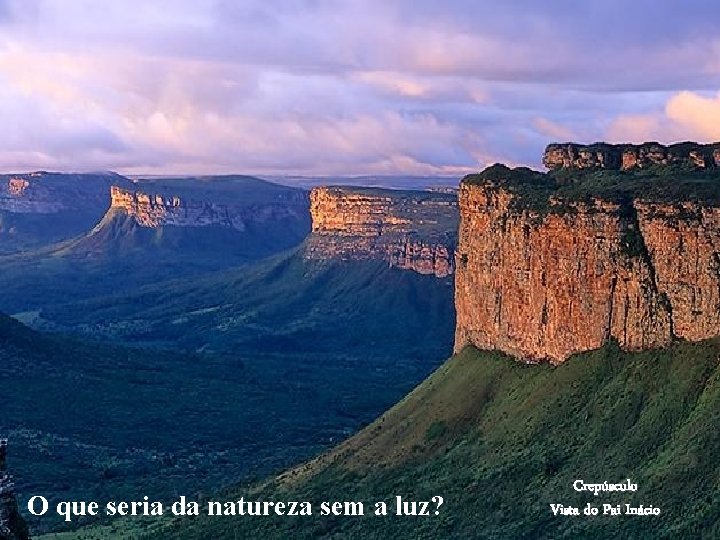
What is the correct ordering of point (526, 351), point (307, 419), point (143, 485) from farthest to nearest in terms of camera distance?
point (307, 419)
point (143, 485)
point (526, 351)

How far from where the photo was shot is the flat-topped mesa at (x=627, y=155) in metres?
87.7

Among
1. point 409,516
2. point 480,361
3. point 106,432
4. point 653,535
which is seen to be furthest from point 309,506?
point 106,432

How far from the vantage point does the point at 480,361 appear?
95.4 meters

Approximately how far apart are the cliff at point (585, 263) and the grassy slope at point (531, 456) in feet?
5.68

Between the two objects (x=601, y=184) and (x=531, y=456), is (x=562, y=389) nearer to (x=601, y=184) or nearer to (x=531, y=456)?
(x=531, y=456)

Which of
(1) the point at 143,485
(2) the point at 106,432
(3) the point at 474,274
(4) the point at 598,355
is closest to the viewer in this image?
(4) the point at 598,355

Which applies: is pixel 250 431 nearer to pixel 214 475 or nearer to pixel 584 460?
pixel 214 475

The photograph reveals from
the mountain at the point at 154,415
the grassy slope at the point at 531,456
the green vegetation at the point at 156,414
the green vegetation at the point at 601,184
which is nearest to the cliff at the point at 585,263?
the green vegetation at the point at 601,184

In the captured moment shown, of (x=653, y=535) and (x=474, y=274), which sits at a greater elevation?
(x=474, y=274)

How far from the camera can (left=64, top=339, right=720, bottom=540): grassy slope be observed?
67250 millimetres

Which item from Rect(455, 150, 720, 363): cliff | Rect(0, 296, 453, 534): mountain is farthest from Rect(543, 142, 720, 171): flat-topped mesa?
Rect(0, 296, 453, 534): mountain

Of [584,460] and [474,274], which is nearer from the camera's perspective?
[584,460]

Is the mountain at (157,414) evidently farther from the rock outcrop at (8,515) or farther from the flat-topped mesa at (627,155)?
the rock outcrop at (8,515)

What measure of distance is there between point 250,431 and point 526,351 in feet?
211
